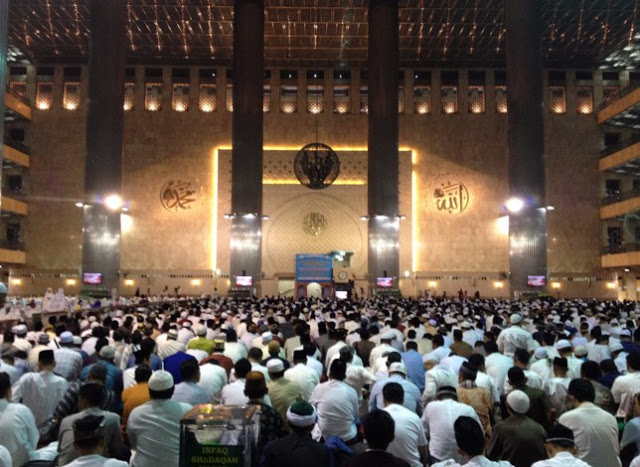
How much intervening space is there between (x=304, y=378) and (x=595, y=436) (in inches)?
104

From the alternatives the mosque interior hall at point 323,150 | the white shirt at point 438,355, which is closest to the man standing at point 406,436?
the white shirt at point 438,355

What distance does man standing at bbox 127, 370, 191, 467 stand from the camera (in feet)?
13.3

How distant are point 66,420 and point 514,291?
21.6 metres

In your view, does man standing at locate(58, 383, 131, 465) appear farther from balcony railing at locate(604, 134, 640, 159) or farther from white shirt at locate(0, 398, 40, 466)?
balcony railing at locate(604, 134, 640, 159)

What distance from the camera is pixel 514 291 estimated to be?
2378 centimetres

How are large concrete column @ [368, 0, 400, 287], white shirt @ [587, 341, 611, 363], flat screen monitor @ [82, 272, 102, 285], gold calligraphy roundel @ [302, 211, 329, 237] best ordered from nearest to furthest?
white shirt @ [587, 341, 611, 363]
flat screen monitor @ [82, 272, 102, 285]
large concrete column @ [368, 0, 400, 287]
gold calligraphy roundel @ [302, 211, 329, 237]

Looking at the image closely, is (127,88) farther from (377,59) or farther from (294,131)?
(377,59)

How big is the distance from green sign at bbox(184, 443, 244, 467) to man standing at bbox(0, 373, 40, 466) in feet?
6.14

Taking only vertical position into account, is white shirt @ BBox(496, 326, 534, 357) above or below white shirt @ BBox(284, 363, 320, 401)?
above

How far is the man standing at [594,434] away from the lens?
416cm

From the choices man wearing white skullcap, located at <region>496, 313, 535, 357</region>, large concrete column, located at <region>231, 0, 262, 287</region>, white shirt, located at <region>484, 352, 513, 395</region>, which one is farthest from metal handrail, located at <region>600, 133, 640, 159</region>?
white shirt, located at <region>484, 352, 513, 395</region>

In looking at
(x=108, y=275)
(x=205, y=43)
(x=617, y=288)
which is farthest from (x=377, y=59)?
(x=617, y=288)

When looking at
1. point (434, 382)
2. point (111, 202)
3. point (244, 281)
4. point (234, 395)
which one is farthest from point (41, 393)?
point (244, 281)

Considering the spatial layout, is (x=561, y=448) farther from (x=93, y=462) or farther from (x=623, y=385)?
(x=623, y=385)
